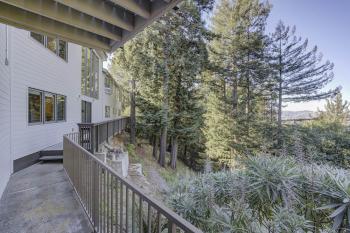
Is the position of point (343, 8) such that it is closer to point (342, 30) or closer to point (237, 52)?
point (342, 30)

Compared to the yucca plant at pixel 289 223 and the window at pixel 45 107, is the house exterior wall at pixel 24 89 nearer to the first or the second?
the window at pixel 45 107

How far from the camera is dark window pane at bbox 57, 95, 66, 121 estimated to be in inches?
339

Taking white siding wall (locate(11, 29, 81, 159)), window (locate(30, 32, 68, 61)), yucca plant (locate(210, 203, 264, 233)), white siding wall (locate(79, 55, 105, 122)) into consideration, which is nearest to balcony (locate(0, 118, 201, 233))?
yucca plant (locate(210, 203, 264, 233))

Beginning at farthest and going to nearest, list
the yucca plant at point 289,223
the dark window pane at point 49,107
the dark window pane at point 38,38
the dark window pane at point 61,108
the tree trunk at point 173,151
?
the tree trunk at point 173,151 → the dark window pane at point 61,108 → the dark window pane at point 49,107 → the dark window pane at point 38,38 → the yucca plant at point 289,223

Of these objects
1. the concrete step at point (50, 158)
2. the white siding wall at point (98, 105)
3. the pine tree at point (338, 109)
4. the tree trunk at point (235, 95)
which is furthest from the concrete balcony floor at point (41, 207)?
Answer: the pine tree at point (338, 109)

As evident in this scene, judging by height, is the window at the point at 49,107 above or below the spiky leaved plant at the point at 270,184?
above

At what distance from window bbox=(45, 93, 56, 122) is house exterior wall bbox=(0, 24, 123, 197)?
0.20 m

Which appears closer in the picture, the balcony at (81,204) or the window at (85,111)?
the balcony at (81,204)

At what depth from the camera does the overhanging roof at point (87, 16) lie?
2518 mm

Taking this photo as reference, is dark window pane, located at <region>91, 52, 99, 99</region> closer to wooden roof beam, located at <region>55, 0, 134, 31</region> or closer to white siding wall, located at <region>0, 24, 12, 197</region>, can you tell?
white siding wall, located at <region>0, 24, 12, 197</region>

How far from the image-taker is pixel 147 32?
1248 cm

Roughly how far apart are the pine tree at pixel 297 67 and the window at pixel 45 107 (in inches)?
548

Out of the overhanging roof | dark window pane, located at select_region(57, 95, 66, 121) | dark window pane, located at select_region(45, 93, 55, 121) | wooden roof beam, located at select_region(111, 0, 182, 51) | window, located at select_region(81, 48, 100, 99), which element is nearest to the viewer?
wooden roof beam, located at select_region(111, 0, 182, 51)

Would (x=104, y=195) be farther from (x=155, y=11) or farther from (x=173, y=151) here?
(x=173, y=151)
